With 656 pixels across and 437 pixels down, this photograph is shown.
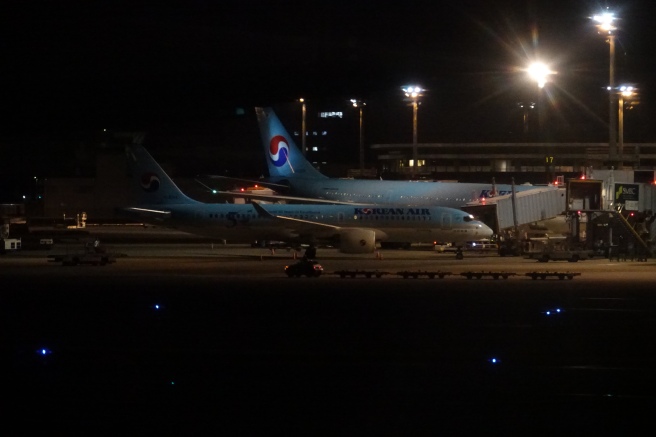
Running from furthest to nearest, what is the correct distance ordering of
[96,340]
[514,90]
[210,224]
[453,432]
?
[514,90]
[210,224]
[96,340]
[453,432]

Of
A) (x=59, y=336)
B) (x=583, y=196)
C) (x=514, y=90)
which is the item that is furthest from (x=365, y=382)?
(x=514, y=90)

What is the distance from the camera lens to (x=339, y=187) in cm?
6234

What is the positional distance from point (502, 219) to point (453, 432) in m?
41.5

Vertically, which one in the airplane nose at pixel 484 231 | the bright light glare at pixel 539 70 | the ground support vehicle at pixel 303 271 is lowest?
the ground support vehicle at pixel 303 271

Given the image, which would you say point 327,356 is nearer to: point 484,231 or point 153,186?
point 484,231

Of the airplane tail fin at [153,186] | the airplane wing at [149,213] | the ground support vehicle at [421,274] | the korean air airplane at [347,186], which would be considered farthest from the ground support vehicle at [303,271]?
the korean air airplane at [347,186]

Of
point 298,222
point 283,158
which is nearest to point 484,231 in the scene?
point 298,222

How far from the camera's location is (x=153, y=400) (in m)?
11.8

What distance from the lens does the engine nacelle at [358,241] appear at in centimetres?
4350

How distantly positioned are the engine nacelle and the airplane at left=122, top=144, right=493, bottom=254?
141mm

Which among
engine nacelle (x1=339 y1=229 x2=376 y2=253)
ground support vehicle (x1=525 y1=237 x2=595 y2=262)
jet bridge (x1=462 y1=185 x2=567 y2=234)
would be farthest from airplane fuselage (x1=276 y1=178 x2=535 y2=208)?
engine nacelle (x1=339 y1=229 x2=376 y2=253)

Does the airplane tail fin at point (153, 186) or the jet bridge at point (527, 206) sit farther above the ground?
the airplane tail fin at point (153, 186)

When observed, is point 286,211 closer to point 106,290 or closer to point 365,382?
point 106,290

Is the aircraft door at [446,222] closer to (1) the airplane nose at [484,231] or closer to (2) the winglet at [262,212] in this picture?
(1) the airplane nose at [484,231]
